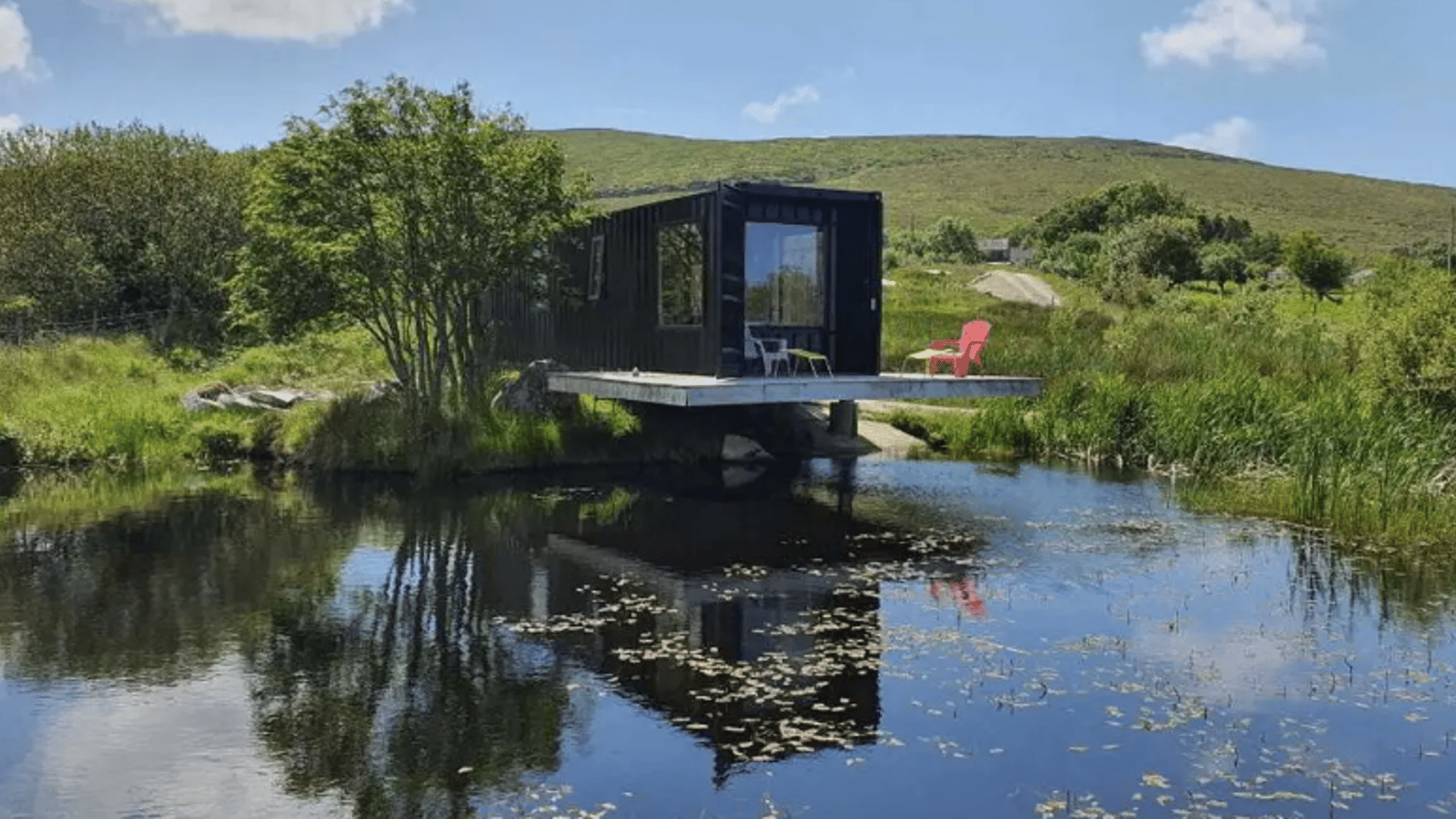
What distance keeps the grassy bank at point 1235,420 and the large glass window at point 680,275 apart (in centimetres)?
538

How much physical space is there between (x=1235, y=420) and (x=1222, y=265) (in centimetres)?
3381

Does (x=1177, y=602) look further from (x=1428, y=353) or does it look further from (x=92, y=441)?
→ (x=92, y=441)

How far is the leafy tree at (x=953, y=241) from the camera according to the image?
53938 mm

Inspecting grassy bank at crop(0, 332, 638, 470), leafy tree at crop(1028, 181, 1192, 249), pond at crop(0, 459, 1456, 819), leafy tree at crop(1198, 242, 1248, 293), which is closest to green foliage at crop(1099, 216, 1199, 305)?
leafy tree at crop(1198, 242, 1248, 293)

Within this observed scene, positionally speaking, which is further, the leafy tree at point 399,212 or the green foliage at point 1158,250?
the green foliage at point 1158,250

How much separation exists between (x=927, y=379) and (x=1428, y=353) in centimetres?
585

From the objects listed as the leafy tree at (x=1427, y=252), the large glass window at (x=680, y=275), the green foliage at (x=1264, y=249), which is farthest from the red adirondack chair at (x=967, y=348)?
the leafy tree at (x=1427, y=252)

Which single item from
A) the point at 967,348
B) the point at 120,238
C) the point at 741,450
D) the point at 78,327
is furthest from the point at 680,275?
the point at 120,238

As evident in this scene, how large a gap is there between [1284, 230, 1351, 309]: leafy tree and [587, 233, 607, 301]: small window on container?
35018 mm

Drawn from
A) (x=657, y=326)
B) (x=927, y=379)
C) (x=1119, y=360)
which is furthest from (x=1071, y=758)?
(x=1119, y=360)

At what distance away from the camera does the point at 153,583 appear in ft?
32.2

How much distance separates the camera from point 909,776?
5.82m

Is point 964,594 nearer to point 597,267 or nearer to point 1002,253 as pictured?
point 597,267

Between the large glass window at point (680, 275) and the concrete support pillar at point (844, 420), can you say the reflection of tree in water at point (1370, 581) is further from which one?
the concrete support pillar at point (844, 420)
